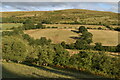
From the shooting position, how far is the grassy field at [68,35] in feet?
332

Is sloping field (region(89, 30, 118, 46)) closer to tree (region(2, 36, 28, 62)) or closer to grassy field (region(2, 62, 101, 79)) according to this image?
tree (region(2, 36, 28, 62))

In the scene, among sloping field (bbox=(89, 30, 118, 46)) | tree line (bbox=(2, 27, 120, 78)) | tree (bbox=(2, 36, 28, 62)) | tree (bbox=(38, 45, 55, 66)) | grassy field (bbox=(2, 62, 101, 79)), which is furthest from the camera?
sloping field (bbox=(89, 30, 118, 46))

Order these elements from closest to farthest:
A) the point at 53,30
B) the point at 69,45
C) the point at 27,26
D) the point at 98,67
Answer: the point at 98,67 → the point at 69,45 → the point at 53,30 → the point at 27,26

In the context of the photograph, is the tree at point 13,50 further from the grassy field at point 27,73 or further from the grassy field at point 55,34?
the grassy field at point 55,34

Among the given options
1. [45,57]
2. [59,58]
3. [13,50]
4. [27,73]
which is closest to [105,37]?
[59,58]

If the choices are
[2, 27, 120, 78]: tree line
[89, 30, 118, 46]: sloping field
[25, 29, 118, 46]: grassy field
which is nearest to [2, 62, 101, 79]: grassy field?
[2, 27, 120, 78]: tree line

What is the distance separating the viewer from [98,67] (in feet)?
158

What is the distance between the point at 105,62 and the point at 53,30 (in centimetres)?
7416

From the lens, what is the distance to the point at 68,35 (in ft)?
359

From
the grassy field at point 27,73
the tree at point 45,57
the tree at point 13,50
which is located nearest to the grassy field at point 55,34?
the tree at point 45,57

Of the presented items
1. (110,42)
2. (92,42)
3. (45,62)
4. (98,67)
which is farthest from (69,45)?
(98,67)

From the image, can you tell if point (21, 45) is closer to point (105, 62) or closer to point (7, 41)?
point (7, 41)

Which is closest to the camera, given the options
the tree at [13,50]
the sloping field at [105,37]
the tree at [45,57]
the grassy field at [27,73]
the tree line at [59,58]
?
the grassy field at [27,73]

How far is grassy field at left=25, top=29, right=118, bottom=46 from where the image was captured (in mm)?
101131
